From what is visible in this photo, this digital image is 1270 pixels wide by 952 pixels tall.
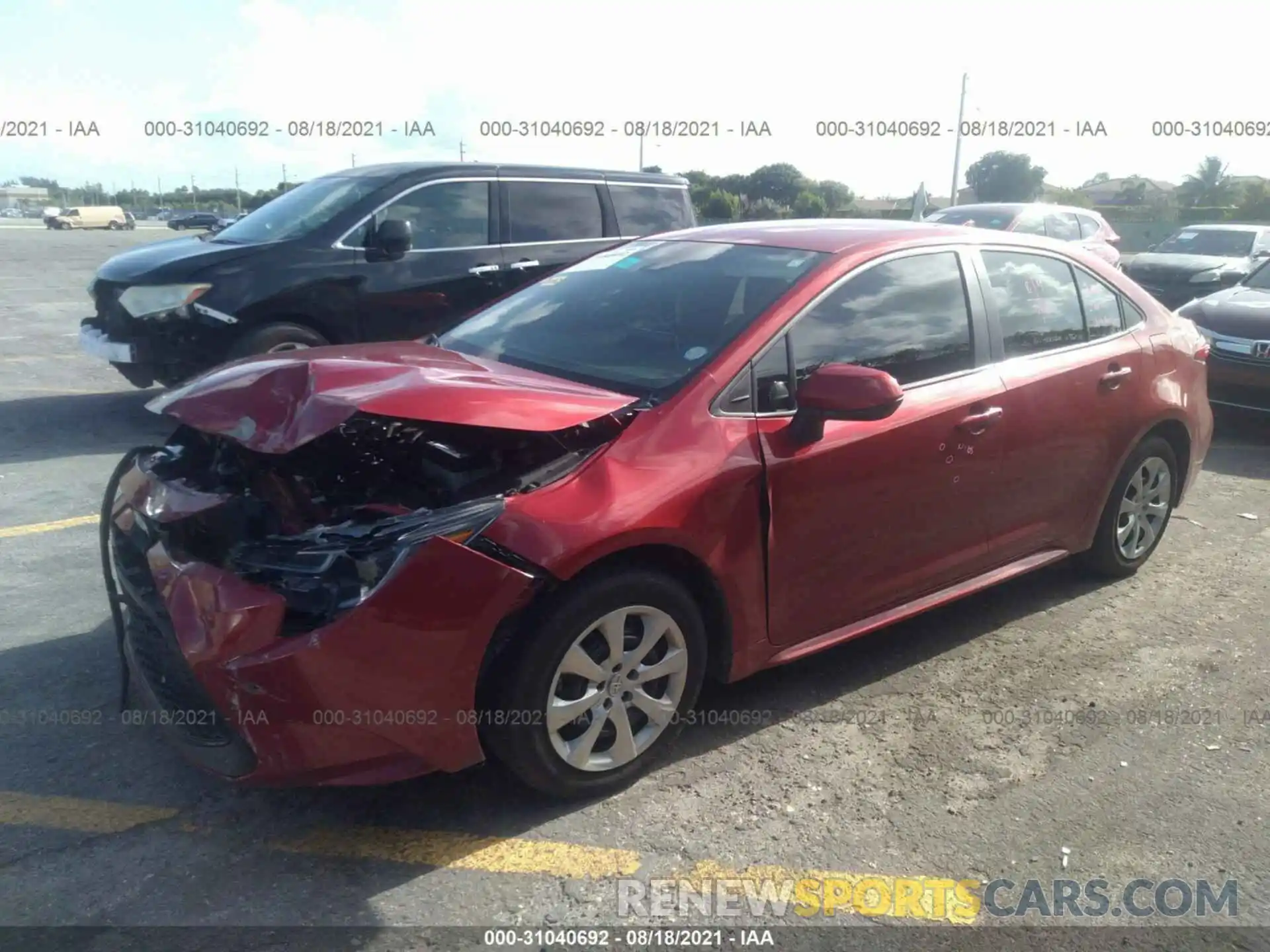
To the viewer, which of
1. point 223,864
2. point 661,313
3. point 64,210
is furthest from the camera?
point 64,210

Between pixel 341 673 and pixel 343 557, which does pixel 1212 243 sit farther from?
pixel 341 673

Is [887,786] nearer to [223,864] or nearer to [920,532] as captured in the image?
[920,532]

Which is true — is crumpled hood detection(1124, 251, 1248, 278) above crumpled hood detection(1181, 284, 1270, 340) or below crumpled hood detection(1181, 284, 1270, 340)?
above

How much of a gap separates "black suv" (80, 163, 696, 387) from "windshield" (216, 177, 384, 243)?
14mm

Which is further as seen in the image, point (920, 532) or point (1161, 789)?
point (920, 532)

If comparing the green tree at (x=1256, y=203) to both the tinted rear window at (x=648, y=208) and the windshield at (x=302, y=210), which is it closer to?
the tinted rear window at (x=648, y=208)

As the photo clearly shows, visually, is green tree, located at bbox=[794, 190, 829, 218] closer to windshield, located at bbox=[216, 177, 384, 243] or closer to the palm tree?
windshield, located at bbox=[216, 177, 384, 243]

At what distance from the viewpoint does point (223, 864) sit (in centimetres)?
283

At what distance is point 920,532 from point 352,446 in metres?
2.03

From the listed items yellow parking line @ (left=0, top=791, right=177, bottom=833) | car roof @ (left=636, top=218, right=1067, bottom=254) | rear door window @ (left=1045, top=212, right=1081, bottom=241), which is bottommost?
yellow parking line @ (left=0, top=791, right=177, bottom=833)

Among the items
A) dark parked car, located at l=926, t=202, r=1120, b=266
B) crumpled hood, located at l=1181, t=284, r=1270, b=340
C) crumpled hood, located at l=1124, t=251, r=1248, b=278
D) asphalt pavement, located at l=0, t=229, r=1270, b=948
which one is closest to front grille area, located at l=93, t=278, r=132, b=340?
asphalt pavement, located at l=0, t=229, r=1270, b=948

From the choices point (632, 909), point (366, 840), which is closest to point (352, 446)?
point (366, 840)

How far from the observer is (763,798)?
3236mm

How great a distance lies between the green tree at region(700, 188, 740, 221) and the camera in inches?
801
